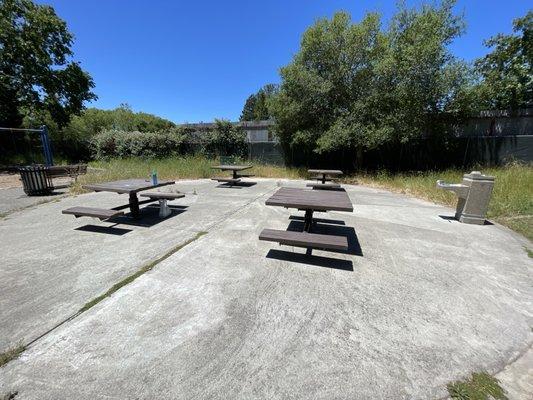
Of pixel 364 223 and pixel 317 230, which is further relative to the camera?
pixel 364 223

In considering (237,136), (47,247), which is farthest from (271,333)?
(237,136)

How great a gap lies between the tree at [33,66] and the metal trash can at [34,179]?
12.2m

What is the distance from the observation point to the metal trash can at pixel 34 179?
711 cm

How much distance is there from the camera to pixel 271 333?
7.09 feet

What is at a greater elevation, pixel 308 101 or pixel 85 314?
pixel 308 101

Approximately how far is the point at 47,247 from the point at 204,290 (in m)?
2.75

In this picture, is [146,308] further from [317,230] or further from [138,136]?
[138,136]

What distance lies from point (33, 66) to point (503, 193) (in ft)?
74.7

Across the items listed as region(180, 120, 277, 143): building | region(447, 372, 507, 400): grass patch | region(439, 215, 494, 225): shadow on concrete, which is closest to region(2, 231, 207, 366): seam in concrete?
region(447, 372, 507, 400): grass patch

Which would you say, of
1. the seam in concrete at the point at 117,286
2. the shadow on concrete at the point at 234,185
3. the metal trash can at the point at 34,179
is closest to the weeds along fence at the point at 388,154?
the shadow on concrete at the point at 234,185

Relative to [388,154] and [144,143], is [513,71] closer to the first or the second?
[388,154]

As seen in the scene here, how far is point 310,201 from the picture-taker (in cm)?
378

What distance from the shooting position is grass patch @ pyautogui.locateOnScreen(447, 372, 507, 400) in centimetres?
166

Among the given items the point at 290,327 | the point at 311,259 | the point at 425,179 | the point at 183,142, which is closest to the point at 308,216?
the point at 311,259
